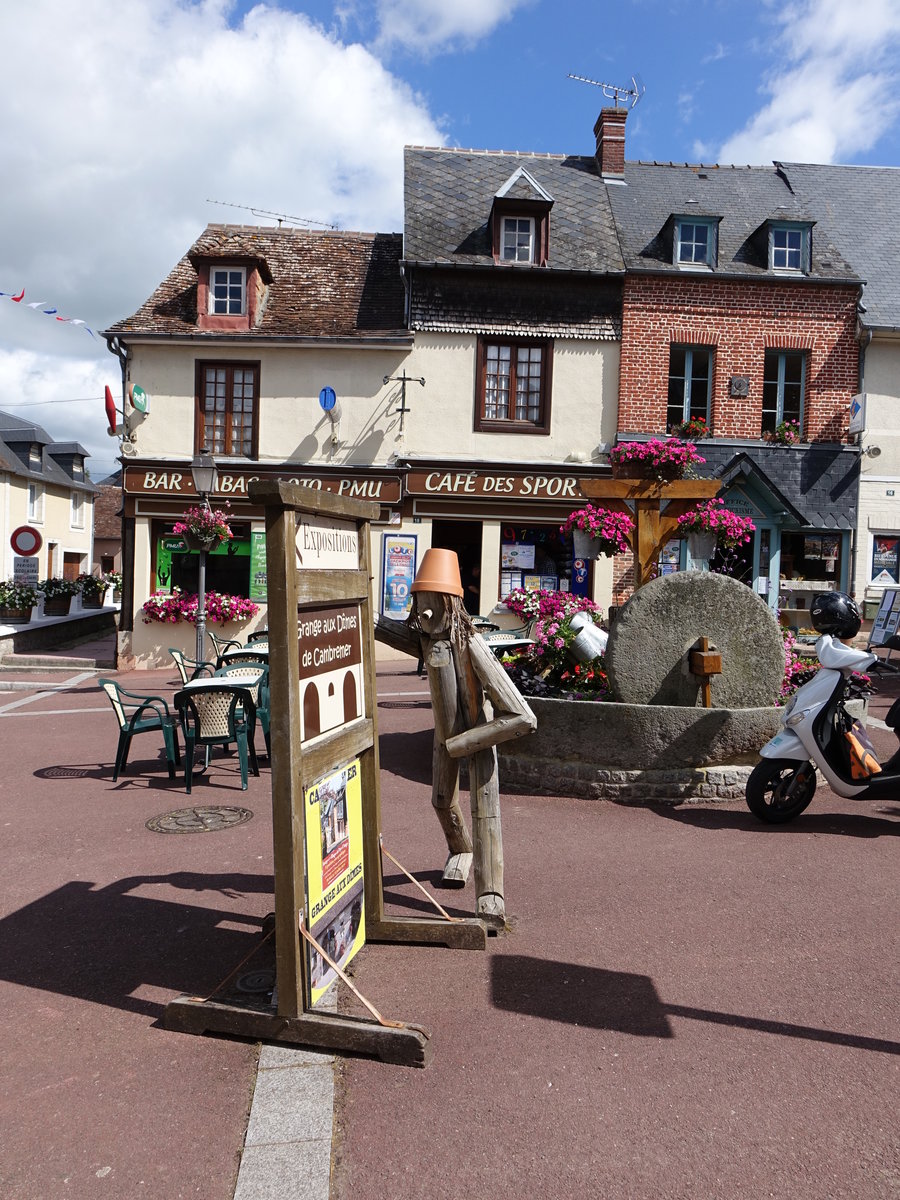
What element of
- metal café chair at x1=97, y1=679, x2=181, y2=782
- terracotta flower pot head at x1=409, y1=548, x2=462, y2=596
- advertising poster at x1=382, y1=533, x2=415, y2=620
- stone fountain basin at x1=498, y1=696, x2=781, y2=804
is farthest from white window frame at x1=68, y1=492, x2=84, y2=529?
terracotta flower pot head at x1=409, y1=548, x2=462, y2=596

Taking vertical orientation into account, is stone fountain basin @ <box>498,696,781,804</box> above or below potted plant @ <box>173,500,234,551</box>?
below

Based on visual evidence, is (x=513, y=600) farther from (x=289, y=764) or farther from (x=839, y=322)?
(x=289, y=764)

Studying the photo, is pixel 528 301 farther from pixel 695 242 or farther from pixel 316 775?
pixel 316 775

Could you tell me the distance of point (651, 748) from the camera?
21.6 feet

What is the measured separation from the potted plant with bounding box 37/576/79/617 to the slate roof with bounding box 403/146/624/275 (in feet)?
38.6

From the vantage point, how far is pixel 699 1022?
342cm

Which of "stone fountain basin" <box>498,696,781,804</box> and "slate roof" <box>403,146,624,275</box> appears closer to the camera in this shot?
"stone fountain basin" <box>498,696,781,804</box>

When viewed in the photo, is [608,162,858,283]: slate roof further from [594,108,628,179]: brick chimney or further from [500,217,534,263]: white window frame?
[500,217,534,263]: white window frame

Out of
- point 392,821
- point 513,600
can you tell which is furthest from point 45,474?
point 392,821

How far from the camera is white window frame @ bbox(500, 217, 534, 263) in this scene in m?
17.3

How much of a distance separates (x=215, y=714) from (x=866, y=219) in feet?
62.2

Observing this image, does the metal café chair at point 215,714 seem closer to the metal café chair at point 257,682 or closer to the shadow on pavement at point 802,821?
the metal café chair at point 257,682

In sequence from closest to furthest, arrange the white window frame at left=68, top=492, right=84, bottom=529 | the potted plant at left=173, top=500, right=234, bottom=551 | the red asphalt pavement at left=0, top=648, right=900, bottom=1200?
the red asphalt pavement at left=0, top=648, right=900, bottom=1200
the potted plant at left=173, top=500, right=234, bottom=551
the white window frame at left=68, top=492, right=84, bottom=529

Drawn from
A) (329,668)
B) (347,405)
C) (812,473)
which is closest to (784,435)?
(812,473)
